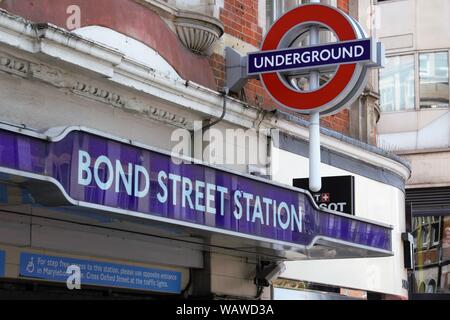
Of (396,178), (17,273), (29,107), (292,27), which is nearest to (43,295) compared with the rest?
(17,273)

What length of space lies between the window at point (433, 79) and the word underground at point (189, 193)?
59.5ft

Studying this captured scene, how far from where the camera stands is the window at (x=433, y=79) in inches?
1126

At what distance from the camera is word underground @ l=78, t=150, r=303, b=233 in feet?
28.1

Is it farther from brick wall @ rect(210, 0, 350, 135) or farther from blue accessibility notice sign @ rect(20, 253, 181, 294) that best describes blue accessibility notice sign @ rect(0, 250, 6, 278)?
brick wall @ rect(210, 0, 350, 135)

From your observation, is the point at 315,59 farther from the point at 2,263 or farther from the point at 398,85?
the point at 398,85

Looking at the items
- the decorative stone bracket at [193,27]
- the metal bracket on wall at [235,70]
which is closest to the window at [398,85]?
the metal bracket on wall at [235,70]

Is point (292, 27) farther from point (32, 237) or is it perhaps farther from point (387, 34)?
point (387, 34)

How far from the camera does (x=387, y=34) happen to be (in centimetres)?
2947

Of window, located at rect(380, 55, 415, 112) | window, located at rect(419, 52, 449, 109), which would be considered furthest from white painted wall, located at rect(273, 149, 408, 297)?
window, located at rect(380, 55, 415, 112)

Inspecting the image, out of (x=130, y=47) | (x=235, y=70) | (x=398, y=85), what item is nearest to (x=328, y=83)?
(x=235, y=70)

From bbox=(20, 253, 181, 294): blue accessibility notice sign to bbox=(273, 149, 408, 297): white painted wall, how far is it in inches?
99.4

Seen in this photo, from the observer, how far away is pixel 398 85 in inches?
1158

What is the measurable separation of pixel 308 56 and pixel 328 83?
44 cm

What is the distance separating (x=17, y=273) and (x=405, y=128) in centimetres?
1988
